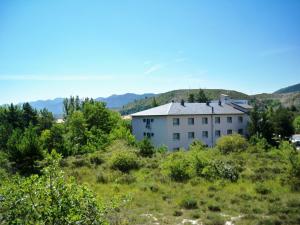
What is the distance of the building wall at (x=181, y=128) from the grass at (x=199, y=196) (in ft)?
69.3

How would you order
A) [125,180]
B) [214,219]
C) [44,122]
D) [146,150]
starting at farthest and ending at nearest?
[44,122] < [146,150] < [125,180] < [214,219]

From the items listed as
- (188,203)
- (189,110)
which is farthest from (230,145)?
(188,203)

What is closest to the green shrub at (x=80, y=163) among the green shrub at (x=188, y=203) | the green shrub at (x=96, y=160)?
the green shrub at (x=96, y=160)

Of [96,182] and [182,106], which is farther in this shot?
[182,106]

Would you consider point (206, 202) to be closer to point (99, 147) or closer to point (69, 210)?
point (69, 210)

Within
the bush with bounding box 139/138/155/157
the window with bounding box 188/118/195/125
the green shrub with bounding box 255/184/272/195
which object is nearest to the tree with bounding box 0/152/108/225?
the green shrub with bounding box 255/184/272/195

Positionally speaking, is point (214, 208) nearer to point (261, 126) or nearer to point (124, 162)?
point (124, 162)

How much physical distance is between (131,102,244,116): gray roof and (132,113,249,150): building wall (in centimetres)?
62

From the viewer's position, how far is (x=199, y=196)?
54.9 feet

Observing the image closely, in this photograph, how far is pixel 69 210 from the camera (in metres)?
5.35

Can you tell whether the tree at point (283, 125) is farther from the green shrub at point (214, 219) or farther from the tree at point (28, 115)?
the green shrub at point (214, 219)

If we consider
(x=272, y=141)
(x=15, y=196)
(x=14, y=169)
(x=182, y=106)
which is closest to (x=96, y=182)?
(x=14, y=169)

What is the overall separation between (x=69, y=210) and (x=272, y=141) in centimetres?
5152

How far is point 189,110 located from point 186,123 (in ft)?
7.53
